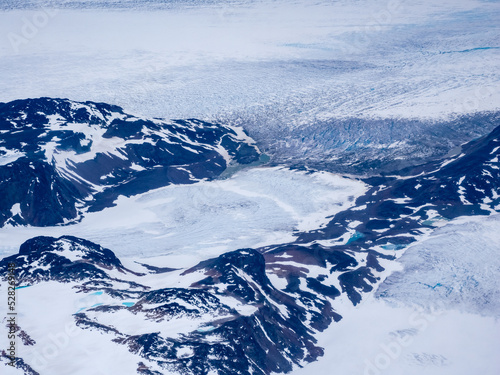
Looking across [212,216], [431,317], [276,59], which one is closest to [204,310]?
[431,317]

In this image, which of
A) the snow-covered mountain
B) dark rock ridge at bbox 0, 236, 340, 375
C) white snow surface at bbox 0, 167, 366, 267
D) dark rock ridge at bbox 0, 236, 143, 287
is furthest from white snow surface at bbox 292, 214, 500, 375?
dark rock ridge at bbox 0, 236, 143, 287

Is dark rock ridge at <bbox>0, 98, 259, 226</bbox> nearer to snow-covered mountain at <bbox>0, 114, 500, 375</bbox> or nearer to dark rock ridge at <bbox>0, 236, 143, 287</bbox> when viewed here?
snow-covered mountain at <bbox>0, 114, 500, 375</bbox>

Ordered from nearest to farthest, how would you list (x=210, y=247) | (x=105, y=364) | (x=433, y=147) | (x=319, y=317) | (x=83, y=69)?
(x=105, y=364), (x=319, y=317), (x=210, y=247), (x=433, y=147), (x=83, y=69)

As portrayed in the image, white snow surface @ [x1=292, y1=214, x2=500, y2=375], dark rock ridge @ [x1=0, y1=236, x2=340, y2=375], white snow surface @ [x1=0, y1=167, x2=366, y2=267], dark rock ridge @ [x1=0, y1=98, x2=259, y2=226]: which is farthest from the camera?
dark rock ridge @ [x1=0, y1=98, x2=259, y2=226]

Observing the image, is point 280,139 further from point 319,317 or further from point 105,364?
point 105,364

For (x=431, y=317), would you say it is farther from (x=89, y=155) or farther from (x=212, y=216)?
(x=89, y=155)

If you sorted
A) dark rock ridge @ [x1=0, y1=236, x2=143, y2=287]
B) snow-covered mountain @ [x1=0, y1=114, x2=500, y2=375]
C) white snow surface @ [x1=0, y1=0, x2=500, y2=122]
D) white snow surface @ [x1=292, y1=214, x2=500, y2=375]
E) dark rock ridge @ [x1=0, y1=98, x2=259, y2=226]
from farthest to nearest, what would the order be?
1. white snow surface @ [x1=0, y1=0, x2=500, y2=122]
2. dark rock ridge @ [x1=0, y1=98, x2=259, y2=226]
3. dark rock ridge @ [x1=0, y1=236, x2=143, y2=287]
4. white snow surface @ [x1=292, y1=214, x2=500, y2=375]
5. snow-covered mountain @ [x1=0, y1=114, x2=500, y2=375]

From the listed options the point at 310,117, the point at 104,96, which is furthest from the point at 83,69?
the point at 310,117
